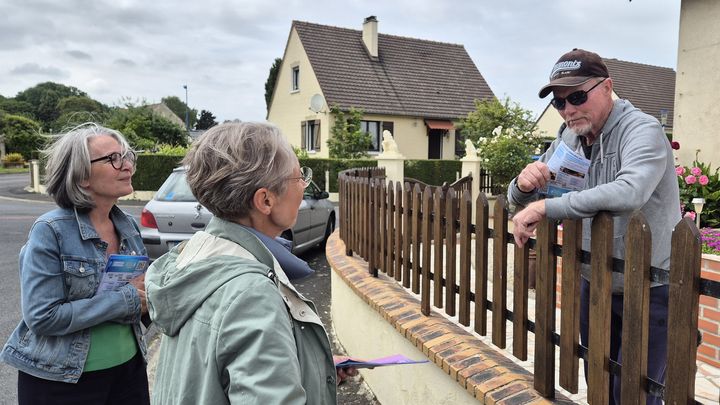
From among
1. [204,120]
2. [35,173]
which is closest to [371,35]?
[35,173]

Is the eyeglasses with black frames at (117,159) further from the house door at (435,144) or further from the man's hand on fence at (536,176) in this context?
the house door at (435,144)

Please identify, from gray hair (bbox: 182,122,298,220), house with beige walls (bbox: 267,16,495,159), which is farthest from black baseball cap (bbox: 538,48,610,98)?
house with beige walls (bbox: 267,16,495,159)

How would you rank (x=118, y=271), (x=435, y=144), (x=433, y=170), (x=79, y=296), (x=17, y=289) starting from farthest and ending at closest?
(x=435, y=144) → (x=433, y=170) → (x=17, y=289) → (x=118, y=271) → (x=79, y=296)

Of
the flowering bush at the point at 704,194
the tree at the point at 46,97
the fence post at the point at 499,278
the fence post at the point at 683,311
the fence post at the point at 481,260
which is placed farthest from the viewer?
Result: the tree at the point at 46,97

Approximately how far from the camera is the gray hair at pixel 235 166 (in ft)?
4.38

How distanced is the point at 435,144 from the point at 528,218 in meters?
26.0

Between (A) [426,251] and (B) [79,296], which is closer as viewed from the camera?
(B) [79,296]

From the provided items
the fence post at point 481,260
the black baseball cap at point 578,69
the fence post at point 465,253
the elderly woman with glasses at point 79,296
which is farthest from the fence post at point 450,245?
the elderly woman with glasses at point 79,296

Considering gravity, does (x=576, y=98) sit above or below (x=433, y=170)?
above

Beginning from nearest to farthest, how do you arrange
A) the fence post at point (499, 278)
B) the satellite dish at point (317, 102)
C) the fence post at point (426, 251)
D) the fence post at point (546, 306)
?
the fence post at point (546, 306) → the fence post at point (499, 278) → the fence post at point (426, 251) → the satellite dish at point (317, 102)

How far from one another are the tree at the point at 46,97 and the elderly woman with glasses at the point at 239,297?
85736 mm

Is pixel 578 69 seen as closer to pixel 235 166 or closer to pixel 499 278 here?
pixel 499 278

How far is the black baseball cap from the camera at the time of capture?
2.12 m

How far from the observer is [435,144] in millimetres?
27688
